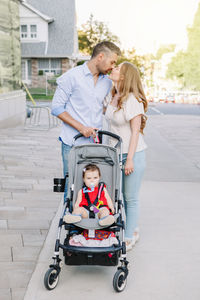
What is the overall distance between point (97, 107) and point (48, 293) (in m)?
1.81

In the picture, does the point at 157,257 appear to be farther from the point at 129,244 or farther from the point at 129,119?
the point at 129,119

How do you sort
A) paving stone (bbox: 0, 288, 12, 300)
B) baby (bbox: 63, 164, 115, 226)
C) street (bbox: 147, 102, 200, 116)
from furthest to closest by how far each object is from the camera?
street (bbox: 147, 102, 200, 116), baby (bbox: 63, 164, 115, 226), paving stone (bbox: 0, 288, 12, 300)

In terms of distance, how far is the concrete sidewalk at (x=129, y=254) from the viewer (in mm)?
3906

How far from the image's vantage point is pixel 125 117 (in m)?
4.45

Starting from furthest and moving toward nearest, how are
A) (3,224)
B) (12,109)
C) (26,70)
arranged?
(26,70)
(12,109)
(3,224)

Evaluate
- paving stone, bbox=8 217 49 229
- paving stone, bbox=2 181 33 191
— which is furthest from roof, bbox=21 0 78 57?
paving stone, bbox=8 217 49 229

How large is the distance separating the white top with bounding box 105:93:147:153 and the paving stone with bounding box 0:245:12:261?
148cm

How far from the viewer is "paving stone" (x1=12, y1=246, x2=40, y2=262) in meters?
4.50

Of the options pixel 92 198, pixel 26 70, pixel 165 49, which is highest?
pixel 165 49

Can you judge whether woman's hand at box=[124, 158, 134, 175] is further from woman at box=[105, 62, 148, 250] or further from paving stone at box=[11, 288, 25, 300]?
paving stone at box=[11, 288, 25, 300]

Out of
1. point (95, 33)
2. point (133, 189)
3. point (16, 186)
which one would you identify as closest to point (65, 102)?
point (133, 189)

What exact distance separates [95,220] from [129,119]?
107cm

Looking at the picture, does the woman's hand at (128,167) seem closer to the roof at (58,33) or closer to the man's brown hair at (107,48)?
the man's brown hair at (107,48)

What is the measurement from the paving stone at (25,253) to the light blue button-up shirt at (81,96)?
115 cm
